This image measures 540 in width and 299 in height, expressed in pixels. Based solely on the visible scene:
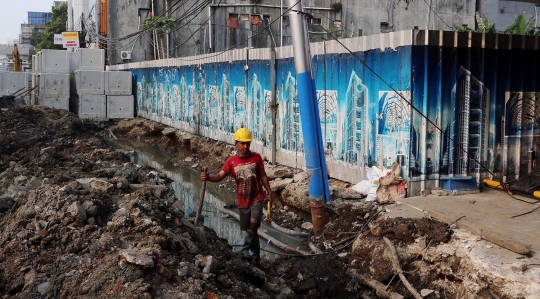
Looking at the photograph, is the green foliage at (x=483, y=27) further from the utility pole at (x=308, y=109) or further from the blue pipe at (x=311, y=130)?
the blue pipe at (x=311, y=130)

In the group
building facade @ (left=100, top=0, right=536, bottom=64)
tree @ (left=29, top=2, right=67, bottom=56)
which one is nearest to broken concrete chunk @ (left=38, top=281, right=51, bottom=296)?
building facade @ (left=100, top=0, right=536, bottom=64)

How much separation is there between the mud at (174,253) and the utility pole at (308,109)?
46cm

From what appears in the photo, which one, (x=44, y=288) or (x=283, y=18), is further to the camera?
(x=283, y=18)

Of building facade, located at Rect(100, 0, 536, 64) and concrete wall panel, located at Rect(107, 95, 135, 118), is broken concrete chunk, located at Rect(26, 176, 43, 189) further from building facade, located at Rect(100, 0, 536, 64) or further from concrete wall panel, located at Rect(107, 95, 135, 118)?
building facade, located at Rect(100, 0, 536, 64)

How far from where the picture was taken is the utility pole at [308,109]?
10070 millimetres

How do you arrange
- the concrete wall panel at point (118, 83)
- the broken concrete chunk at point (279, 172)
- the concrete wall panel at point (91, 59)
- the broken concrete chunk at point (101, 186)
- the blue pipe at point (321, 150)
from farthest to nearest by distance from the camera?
the concrete wall panel at point (91, 59) < the concrete wall panel at point (118, 83) < the broken concrete chunk at point (279, 172) < the blue pipe at point (321, 150) < the broken concrete chunk at point (101, 186)

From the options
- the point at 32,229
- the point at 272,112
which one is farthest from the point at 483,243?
the point at 272,112

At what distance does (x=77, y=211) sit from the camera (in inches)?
306

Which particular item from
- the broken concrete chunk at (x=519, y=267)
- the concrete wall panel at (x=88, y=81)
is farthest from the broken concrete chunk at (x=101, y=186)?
the concrete wall panel at (x=88, y=81)

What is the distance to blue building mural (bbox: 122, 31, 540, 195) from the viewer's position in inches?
408

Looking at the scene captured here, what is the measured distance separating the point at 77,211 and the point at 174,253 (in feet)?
5.20

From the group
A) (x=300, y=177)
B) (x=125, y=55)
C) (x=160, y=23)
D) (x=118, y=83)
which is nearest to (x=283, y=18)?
(x=160, y=23)

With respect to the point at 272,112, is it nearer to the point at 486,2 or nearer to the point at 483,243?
the point at 483,243

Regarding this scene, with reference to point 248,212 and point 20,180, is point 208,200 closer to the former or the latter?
point 20,180
